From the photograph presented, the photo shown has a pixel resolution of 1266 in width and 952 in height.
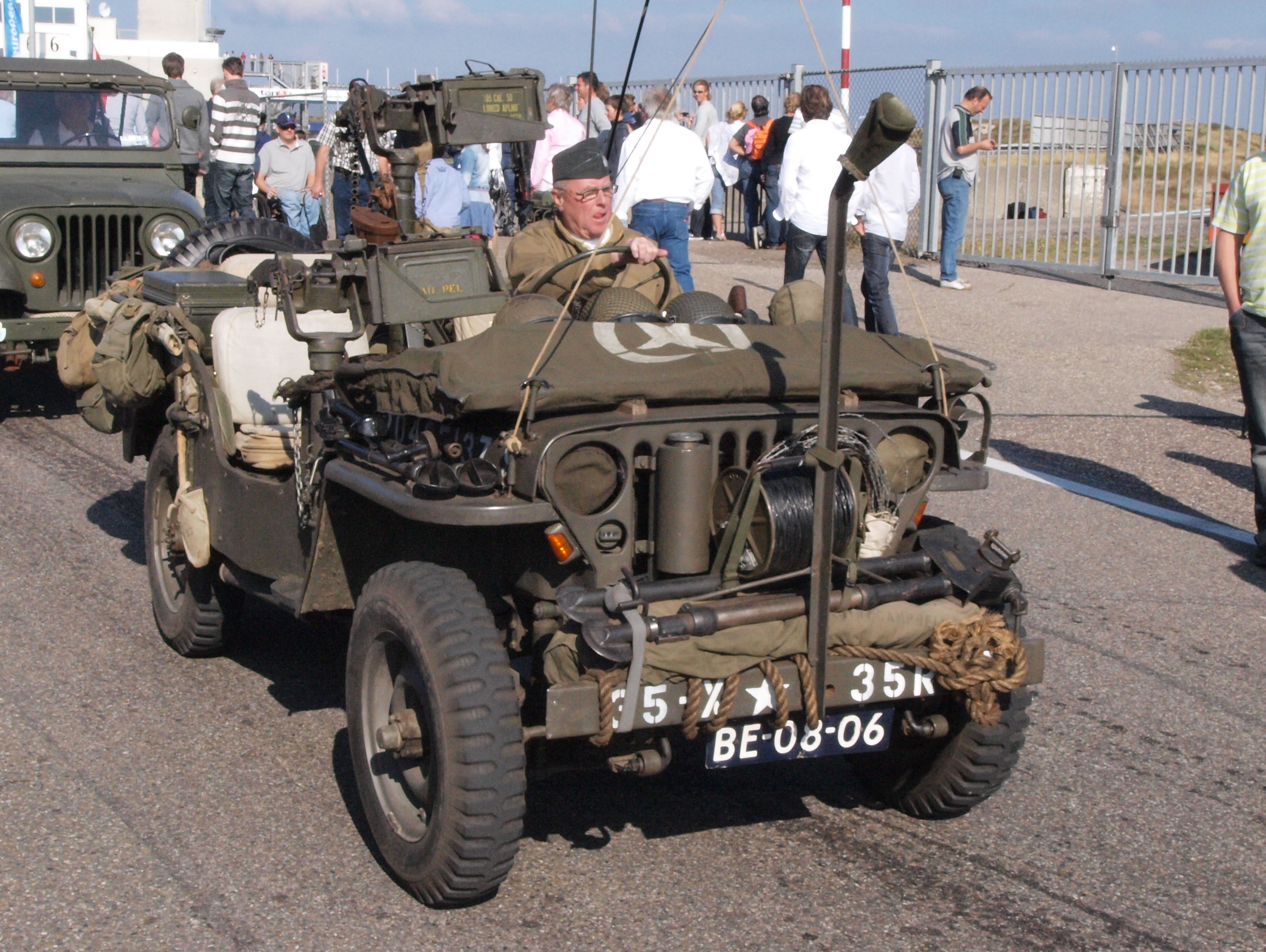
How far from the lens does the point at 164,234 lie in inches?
420

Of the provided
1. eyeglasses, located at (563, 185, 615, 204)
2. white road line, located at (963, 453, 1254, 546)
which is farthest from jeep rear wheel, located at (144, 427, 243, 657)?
white road line, located at (963, 453, 1254, 546)

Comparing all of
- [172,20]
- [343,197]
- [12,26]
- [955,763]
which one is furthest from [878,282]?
[172,20]

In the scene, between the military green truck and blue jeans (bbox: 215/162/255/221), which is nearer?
the military green truck

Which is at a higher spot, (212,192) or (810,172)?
(810,172)

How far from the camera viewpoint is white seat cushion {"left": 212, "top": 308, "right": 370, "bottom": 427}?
513 cm

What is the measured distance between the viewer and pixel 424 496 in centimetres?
347

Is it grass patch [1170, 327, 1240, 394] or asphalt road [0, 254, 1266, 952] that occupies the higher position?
grass patch [1170, 327, 1240, 394]

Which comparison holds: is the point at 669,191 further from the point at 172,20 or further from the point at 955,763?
the point at 172,20

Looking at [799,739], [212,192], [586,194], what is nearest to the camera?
[799,739]

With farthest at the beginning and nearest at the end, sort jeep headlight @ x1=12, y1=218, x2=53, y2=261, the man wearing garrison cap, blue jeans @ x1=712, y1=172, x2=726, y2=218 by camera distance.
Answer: blue jeans @ x1=712, y1=172, x2=726, y2=218 → jeep headlight @ x1=12, y1=218, x2=53, y2=261 → the man wearing garrison cap

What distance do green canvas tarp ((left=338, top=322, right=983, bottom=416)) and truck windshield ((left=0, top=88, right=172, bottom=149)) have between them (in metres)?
8.06

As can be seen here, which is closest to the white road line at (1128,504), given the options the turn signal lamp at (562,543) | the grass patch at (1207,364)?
the grass patch at (1207,364)

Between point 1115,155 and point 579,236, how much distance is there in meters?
10.9

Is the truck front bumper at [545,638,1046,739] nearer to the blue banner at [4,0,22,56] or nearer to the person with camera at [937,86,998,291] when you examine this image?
the person with camera at [937,86,998,291]
